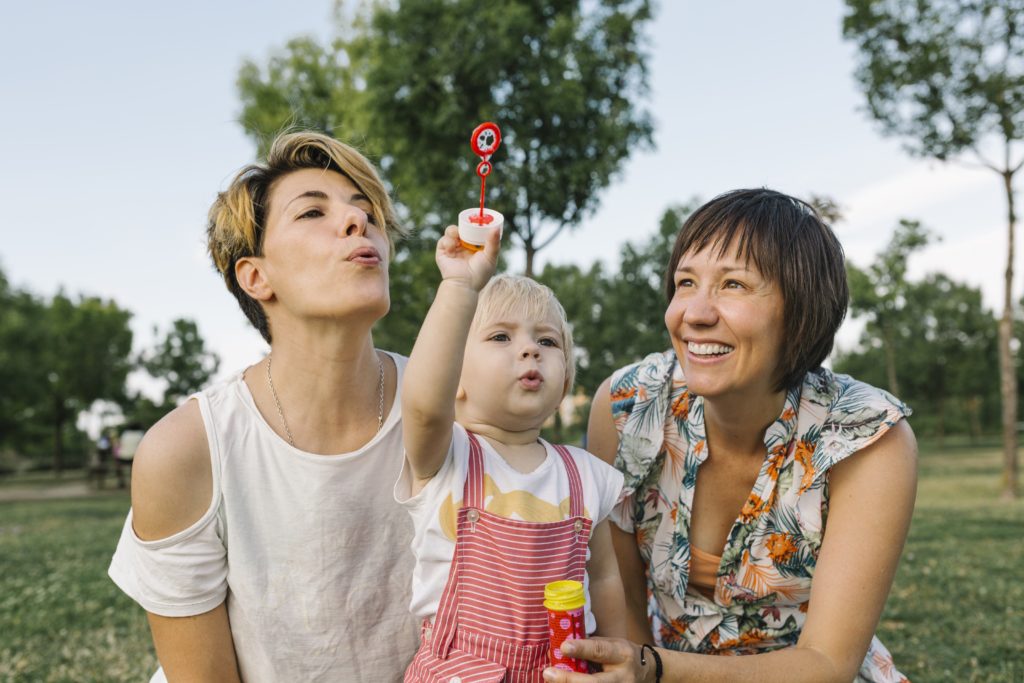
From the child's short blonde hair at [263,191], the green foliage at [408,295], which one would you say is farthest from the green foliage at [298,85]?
the child's short blonde hair at [263,191]

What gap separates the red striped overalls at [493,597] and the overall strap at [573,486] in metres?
0.12

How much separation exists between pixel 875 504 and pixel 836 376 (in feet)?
1.93

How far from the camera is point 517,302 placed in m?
2.48

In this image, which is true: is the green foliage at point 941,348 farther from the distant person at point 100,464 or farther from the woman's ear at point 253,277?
the woman's ear at point 253,277

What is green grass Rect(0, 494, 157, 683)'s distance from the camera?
15.8 ft

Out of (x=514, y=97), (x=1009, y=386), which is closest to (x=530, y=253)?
(x=514, y=97)

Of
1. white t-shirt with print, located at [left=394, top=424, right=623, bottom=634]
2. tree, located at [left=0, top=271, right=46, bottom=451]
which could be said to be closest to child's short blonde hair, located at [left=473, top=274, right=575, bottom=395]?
white t-shirt with print, located at [left=394, top=424, right=623, bottom=634]

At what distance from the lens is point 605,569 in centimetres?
255

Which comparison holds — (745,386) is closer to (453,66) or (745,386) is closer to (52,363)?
(453,66)

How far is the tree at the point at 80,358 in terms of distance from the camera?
106 ft

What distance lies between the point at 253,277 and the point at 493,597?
127cm

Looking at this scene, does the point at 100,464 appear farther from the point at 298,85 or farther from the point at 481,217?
the point at 481,217

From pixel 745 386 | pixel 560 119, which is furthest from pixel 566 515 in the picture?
pixel 560 119

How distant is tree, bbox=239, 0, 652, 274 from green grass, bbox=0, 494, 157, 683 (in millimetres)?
6384
